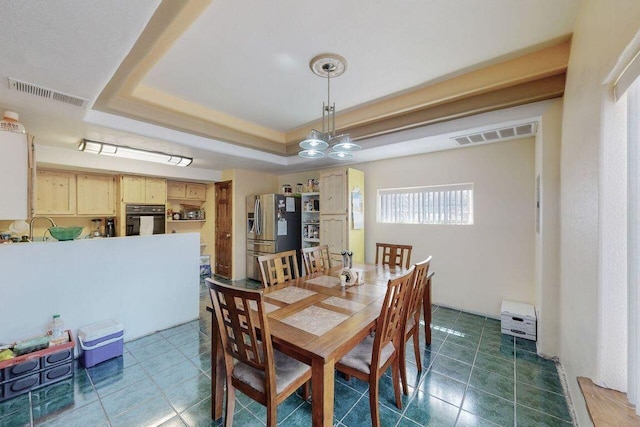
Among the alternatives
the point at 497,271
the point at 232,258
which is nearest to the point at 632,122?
the point at 497,271

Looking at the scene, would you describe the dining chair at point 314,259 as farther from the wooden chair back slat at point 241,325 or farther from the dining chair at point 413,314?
the wooden chair back slat at point 241,325

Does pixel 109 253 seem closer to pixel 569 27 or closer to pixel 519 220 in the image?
pixel 569 27

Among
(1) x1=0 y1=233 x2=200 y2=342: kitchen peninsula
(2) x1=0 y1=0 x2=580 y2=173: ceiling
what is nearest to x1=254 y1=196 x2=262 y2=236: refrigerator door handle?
(1) x1=0 y1=233 x2=200 y2=342: kitchen peninsula

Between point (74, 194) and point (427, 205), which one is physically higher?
point (74, 194)

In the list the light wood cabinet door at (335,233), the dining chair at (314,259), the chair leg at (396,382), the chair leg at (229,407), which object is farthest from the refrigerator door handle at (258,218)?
the chair leg at (396,382)

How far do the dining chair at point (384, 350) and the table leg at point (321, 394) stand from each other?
41 centimetres

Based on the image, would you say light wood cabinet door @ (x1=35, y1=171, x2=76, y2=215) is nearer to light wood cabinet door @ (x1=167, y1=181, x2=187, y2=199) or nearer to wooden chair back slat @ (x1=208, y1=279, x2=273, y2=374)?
light wood cabinet door @ (x1=167, y1=181, x2=187, y2=199)

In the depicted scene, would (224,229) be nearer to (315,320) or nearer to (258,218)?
(258,218)

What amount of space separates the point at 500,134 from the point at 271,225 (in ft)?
12.2

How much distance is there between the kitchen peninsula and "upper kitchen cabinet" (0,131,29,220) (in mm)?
394

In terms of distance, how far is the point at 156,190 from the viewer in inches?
189

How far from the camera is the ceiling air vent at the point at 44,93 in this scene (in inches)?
69.2

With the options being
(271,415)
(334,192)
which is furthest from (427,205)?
(271,415)

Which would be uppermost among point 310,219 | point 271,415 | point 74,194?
point 74,194
